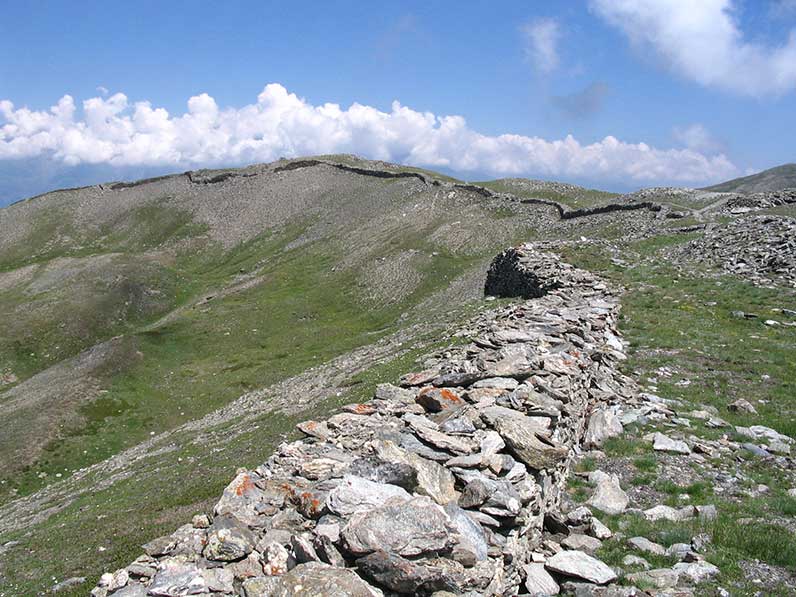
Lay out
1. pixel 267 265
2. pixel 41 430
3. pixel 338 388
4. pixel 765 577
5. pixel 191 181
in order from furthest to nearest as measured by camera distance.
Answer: pixel 191 181 < pixel 267 265 < pixel 41 430 < pixel 338 388 < pixel 765 577

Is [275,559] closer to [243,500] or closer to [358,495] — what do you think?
[358,495]

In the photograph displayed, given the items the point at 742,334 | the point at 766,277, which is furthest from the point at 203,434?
the point at 766,277

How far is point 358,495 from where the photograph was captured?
418 inches

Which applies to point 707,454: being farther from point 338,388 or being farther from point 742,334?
point 338,388

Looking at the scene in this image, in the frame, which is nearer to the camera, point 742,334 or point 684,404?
point 684,404

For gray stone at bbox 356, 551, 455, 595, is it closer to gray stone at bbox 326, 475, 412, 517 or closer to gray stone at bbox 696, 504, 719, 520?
gray stone at bbox 326, 475, 412, 517

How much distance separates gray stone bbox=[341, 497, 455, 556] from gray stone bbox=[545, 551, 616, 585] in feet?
12.2

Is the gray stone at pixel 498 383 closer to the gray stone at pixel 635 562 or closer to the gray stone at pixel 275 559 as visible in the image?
the gray stone at pixel 635 562

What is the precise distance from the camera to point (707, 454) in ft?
59.1

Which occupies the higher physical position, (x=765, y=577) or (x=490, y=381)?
(x=490, y=381)

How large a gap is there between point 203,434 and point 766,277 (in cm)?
3995

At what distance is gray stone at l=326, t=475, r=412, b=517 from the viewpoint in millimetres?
10305

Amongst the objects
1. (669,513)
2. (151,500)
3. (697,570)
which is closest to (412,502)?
(697,570)

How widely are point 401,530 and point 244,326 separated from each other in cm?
7298
